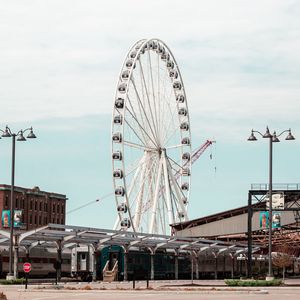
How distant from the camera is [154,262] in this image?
3135 inches

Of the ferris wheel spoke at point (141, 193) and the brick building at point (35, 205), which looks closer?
the ferris wheel spoke at point (141, 193)

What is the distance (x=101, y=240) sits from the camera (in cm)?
7169

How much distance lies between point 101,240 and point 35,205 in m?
87.4

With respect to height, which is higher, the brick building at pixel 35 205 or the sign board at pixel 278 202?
the brick building at pixel 35 205

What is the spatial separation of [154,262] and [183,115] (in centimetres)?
2739

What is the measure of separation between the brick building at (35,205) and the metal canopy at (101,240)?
61987 millimetres

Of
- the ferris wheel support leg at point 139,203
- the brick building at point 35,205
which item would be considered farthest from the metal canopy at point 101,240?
the brick building at point 35,205

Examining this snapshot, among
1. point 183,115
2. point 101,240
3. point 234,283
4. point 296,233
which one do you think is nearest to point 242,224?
point 296,233

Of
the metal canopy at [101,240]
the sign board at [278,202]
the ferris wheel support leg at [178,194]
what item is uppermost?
the ferris wheel support leg at [178,194]

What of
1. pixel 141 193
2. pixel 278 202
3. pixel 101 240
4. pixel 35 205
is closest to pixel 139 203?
pixel 141 193

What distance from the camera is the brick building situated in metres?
148

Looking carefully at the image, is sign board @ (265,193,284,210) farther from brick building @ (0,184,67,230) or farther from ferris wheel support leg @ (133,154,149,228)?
brick building @ (0,184,67,230)

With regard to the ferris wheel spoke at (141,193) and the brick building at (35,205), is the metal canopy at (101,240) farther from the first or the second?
the brick building at (35,205)

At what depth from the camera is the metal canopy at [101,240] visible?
209ft
